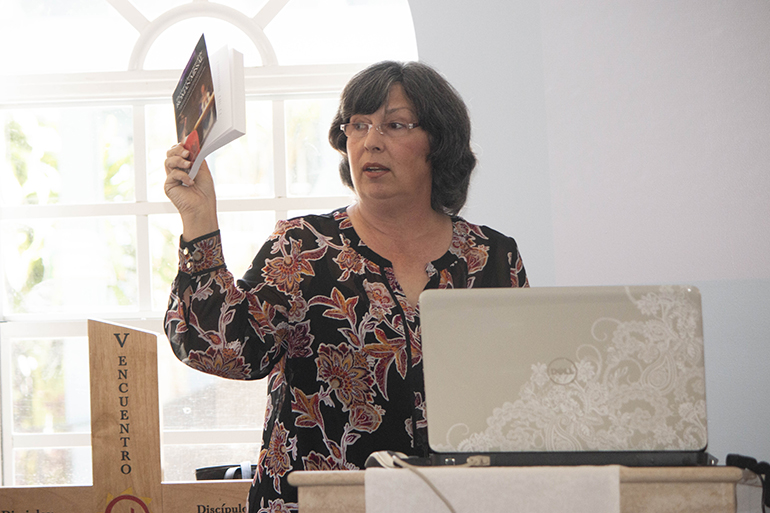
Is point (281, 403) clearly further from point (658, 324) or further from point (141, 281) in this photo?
point (141, 281)

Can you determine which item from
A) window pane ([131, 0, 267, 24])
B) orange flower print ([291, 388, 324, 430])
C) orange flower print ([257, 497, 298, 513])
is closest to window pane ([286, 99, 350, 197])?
window pane ([131, 0, 267, 24])

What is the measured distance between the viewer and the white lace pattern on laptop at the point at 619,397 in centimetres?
83

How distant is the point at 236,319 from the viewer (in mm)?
1231

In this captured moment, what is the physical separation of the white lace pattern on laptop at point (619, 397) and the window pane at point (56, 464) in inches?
99.5

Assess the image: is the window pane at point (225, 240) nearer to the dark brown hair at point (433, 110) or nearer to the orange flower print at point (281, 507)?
the dark brown hair at point (433, 110)

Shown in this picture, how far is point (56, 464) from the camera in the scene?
9.45 ft

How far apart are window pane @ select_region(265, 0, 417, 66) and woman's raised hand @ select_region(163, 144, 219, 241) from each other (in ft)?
5.60

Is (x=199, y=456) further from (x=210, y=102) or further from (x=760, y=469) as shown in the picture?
(x=760, y=469)

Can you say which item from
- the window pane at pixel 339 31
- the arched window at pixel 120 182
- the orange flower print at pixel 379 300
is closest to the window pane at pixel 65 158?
the arched window at pixel 120 182

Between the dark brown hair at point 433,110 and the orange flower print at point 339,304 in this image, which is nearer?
the orange flower print at point 339,304

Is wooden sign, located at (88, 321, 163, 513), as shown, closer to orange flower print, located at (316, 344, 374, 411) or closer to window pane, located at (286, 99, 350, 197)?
orange flower print, located at (316, 344, 374, 411)

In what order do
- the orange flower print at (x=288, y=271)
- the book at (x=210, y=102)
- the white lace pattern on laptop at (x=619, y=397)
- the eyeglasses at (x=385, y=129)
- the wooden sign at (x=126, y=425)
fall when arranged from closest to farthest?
the white lace pattern on laptop at (x=619, y=397) → the book at (x=210, y=102) → the orange flower print at (x=288, y=271) → the eyeglasses at (x=385, y=129) → the wooden sign at (x=126, y=425)

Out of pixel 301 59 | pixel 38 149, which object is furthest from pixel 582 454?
pixel 38 149

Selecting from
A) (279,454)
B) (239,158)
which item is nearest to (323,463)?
(279,454)
